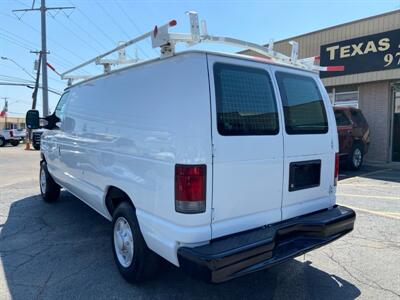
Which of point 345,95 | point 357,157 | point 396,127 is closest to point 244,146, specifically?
point 357,157

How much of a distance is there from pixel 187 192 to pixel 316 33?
45.8ft

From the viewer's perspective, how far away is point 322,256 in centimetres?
433

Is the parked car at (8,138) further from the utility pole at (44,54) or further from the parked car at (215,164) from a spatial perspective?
the parked car at (215,164)

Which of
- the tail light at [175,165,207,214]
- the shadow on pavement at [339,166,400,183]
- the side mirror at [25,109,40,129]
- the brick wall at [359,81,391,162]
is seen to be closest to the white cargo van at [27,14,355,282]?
the tail light at [175,165,207,214]

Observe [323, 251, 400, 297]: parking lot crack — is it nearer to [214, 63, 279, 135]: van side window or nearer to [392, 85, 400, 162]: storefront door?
[214, 63, 279, 135]: van side window

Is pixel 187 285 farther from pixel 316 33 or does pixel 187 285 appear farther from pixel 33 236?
pixel 316 33

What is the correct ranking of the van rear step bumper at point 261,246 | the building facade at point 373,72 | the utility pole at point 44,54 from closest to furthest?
the van rear step bumper at point 261,246
the building facade at point 373,72
the utility pole at point 44,54

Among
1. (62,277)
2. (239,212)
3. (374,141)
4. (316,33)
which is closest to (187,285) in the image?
(239,212)

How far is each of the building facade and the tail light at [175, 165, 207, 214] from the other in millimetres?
11858

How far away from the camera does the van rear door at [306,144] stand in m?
3.49

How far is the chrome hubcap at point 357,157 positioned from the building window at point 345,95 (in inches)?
139

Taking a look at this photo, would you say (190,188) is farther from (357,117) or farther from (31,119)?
(357,117)

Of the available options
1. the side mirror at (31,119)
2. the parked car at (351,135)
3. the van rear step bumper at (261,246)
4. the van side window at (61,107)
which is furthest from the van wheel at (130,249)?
the parked car at (351,135)

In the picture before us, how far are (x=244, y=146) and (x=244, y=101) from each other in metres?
0.41
